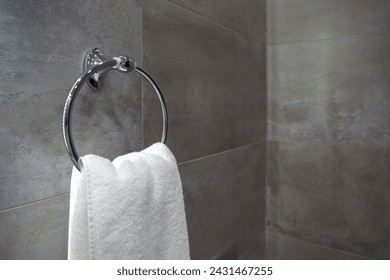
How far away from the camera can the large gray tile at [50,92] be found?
0.43 metres

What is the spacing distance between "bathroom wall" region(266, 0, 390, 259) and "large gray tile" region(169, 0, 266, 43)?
0.08 meters

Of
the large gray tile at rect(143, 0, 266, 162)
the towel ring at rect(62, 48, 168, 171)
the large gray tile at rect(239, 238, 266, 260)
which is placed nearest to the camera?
the towel ring at rect(62, 48, 168, 171)

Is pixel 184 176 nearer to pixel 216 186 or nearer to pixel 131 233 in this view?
pixel 216 186

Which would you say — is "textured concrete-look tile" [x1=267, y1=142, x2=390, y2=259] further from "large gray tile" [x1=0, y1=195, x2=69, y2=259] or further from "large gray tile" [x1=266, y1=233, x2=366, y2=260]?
"large gray tile" [x1=0, y1=195, x2=69, y2=259]

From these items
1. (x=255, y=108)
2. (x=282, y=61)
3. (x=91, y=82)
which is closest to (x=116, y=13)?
(x=91, y=82)

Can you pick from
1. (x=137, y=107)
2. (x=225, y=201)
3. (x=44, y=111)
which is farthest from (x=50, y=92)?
(x=225, y=201)

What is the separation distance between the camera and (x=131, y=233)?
451 millimetres

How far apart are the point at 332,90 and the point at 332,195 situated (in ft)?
1.34

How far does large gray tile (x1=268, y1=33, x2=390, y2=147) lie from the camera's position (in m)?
1.01

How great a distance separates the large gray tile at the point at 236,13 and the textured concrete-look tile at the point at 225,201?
42cm

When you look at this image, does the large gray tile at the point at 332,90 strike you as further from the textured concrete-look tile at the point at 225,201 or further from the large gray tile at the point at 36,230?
the large gray tile at the point at 36,230

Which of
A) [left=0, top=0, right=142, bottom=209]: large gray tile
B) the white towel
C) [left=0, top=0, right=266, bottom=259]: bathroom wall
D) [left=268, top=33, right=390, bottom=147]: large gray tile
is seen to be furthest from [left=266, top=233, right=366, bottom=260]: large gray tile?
[left=0, top=0, right=142, bottom=209]: large gray tile

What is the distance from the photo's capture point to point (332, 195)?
1118mm

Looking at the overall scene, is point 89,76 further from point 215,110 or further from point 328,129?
point 328,129
